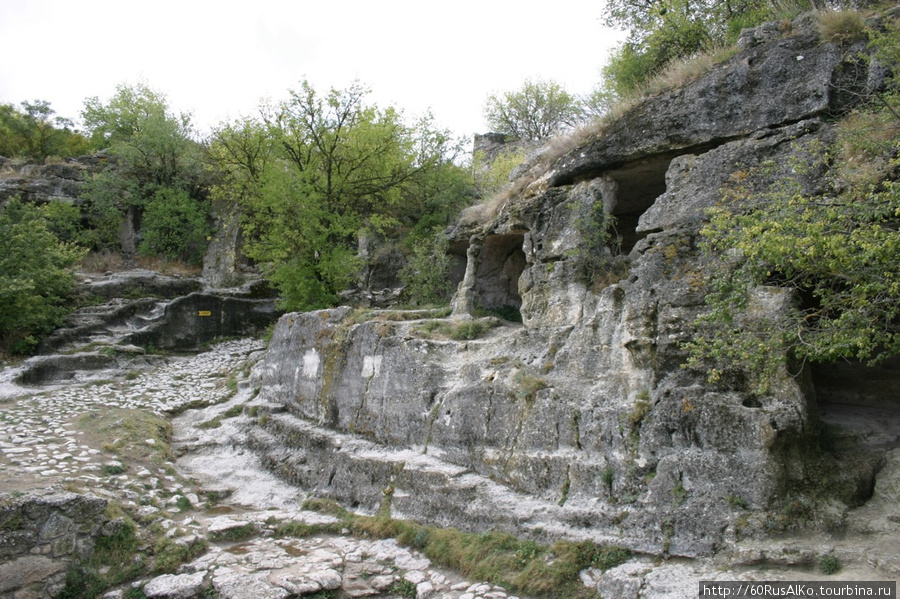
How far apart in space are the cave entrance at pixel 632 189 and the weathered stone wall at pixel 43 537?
902cm

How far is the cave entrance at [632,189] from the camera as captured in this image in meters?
9.84

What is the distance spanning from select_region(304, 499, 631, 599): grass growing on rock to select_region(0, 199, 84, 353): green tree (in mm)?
13986

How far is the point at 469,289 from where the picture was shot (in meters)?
12.6

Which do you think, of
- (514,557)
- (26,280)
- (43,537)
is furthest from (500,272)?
(26,280)

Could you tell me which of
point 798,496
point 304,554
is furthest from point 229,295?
point 798,496

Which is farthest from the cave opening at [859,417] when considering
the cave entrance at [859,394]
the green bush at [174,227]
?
the green bush at [174,227]

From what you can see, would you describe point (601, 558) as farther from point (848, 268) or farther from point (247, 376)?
point (247, 376)

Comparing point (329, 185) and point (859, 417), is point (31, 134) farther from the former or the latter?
point (859, 417)

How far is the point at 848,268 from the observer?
5.19m

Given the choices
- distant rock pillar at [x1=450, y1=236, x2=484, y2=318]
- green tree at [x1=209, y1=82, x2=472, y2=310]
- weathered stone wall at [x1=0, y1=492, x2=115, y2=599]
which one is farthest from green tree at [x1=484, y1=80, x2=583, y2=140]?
weathered stone wall at [x1=0, y1=492, x2=115, y2=599]

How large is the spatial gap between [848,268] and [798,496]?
2643mm

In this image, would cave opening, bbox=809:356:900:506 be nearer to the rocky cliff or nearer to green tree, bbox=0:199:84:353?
the rocky cliff

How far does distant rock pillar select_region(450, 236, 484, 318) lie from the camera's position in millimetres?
12484

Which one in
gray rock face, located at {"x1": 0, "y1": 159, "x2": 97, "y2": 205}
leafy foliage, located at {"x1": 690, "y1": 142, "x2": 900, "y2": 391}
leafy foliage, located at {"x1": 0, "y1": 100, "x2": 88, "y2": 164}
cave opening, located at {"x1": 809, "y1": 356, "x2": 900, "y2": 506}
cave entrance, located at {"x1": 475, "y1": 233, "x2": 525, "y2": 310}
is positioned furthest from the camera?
leafy foliage, located at {"x1": 0, "y1": 100, "x2": 88, "y2": 164}
